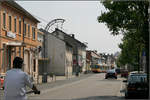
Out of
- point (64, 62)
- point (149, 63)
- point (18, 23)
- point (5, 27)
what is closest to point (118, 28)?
point (149, 63)

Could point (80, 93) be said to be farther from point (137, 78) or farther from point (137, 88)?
point (137, 88)

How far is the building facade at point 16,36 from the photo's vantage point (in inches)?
1416

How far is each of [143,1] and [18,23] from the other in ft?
83.0

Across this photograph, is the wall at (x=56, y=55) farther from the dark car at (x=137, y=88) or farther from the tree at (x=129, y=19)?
the dark car at (x=137, y=88)

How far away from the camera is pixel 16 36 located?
40.7 m

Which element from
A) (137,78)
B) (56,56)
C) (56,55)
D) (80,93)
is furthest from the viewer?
(56,55)

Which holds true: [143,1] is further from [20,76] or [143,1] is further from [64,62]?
[64,62]

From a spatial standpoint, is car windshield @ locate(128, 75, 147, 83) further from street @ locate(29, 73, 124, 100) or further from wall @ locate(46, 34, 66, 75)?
wall @ locate(46, 34, 66, 75)

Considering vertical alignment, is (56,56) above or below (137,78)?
above

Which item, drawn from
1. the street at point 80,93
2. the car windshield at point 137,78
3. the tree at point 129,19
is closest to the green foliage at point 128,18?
the tree at point 129,19

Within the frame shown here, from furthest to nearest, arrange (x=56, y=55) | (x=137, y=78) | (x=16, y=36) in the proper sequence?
(x=56, y=55)
(x=16, y=36)
(x=137, y=78)

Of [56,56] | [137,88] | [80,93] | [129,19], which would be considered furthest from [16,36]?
[56,56]

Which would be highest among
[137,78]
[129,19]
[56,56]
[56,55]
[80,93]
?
[129,19]

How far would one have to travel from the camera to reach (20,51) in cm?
4241
